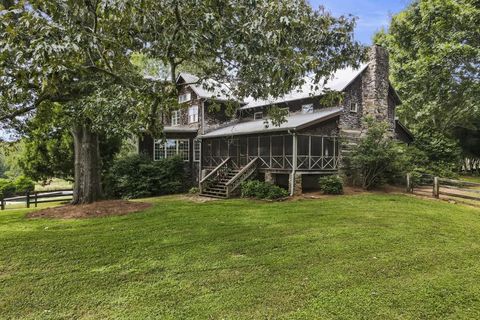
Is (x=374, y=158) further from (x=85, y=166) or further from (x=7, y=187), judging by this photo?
(x=7, y=187)

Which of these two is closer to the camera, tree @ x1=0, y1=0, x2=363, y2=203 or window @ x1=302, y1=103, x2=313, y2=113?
tree @ x1=0, y1=0, x2=363, y2=203

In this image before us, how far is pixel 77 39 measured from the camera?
4426mm

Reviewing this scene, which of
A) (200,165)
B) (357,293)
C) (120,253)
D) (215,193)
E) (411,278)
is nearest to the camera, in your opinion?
(357,293)

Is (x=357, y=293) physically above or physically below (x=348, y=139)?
below

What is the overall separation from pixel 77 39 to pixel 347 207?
9.23 metres

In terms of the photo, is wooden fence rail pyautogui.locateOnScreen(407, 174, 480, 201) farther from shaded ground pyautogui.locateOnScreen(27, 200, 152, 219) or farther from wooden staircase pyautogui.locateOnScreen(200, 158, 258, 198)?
shaded ground pyautogui.locateOnScreen(27, 200, 152, 219)

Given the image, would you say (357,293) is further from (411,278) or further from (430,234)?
(430,234)

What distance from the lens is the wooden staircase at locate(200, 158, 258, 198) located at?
48.9 feet

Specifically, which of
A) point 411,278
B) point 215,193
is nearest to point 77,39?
point 411,278

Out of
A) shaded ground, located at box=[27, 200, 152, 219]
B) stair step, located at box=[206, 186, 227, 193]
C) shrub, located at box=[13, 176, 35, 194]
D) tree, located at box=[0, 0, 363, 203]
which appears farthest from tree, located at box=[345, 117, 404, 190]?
shrub, located at box=[13, 176, 35, 194]

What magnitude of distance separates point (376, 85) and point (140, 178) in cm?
1412

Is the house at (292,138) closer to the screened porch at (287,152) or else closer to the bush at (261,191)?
the screened porch at (287,152)

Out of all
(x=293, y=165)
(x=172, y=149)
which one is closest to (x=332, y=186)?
(x=293, y=165)

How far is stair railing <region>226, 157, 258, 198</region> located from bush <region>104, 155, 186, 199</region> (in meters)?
4.78
